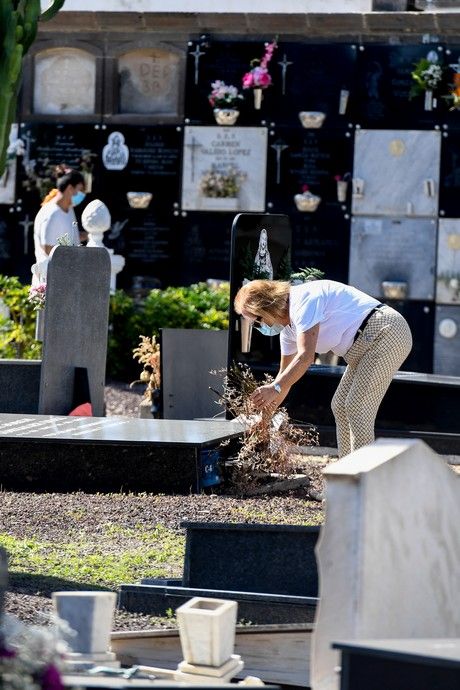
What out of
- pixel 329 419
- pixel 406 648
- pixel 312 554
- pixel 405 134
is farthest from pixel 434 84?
pixel 406 648

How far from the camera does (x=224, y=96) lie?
1492 centimetres

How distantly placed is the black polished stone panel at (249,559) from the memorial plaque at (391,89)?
35.5ft

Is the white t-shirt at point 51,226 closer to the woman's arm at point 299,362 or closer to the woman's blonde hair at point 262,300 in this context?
the woman's arm at point 299,362

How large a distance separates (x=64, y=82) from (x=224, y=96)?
180cm

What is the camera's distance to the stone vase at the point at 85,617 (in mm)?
2857

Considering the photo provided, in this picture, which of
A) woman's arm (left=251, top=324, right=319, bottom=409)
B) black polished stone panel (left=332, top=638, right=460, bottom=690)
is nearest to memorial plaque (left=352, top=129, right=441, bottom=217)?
woman's arm (left=251, top=324, right=319, bottom=409)

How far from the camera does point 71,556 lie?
5605mm

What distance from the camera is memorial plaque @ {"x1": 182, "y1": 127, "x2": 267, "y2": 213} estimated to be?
15.1m

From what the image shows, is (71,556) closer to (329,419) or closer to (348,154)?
(329,419)

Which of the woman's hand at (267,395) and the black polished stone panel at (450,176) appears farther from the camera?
the black polished stone panel at (450,176)

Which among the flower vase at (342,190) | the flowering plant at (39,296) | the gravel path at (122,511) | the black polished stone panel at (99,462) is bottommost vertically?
the gravel path at (122,511)

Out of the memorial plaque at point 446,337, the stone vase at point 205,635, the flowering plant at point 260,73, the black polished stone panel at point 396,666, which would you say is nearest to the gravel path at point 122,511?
the stone vase at point 205,635

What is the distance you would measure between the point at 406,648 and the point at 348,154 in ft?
41.8

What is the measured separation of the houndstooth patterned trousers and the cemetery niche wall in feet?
25.6
